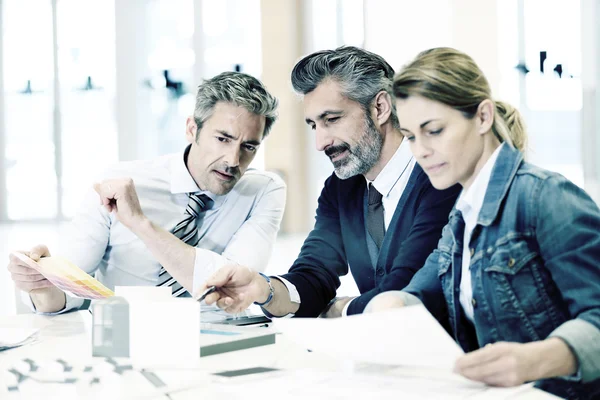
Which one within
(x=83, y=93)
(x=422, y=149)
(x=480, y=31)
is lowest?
(x=422, y=149)

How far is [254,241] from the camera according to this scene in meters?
2.13

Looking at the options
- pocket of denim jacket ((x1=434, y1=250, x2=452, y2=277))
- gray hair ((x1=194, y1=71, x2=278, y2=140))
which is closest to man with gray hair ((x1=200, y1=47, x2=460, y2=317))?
gray hair ((x1=194, y1=71, x2=278, y2=140))

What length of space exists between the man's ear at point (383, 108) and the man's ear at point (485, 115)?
650mm

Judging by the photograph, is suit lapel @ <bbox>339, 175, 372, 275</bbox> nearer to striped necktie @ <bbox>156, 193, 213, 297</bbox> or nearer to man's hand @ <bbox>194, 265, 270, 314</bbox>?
man's hand @ <bbox>194, 265, 270, 314</bbox>

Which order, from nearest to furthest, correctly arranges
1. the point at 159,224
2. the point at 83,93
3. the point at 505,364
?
the point at 505,364 < the point at 159,224 < the point at 83,93

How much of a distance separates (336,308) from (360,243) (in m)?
0.19

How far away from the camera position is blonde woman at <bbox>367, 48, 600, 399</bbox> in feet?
3.53

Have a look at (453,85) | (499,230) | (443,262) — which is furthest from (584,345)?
(453,85)

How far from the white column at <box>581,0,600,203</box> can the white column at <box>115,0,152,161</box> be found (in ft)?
14.3

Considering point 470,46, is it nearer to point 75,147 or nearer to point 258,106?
point 75,147

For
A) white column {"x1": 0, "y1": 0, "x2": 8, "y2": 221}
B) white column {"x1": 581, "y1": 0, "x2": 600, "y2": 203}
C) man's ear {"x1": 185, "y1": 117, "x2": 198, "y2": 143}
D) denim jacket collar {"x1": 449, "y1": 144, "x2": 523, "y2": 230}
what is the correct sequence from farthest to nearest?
1. white column {"x1": 0, "y1": 0, "x2": 8, "y2": 221}
2. white column {"x1": 581, "y1": 0, "x2": 600, "y2": 203}
3. man's ear {"x1": 185, "y1": 117, "x2": 198, "y2": 143}
4. denim jacket collar {"x1": 449, "y1": 144, "x2": 523, "y2": 230}

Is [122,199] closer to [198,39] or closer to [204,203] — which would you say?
[204,203]

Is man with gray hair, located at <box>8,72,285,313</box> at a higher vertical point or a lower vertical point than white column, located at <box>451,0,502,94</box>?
lower

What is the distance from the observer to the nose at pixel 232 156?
2066 millimetres
